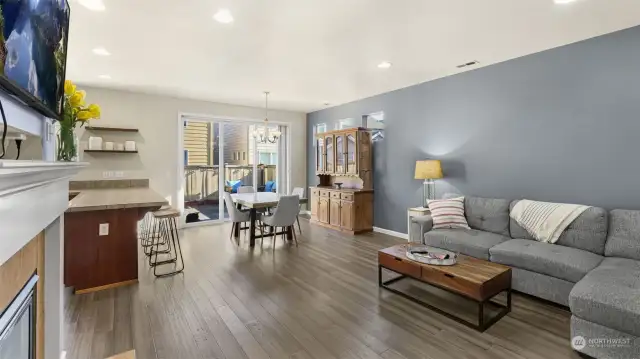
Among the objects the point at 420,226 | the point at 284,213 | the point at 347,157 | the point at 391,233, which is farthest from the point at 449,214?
the point at 347,157

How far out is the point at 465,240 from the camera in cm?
349

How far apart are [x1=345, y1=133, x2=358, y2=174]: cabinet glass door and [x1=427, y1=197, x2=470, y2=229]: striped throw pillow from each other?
2.04 meters

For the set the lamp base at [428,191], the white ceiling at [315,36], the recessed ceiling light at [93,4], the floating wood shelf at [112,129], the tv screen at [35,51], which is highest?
the white ceiling at [315,36]

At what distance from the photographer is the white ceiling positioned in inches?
104

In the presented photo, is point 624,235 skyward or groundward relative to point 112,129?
groundward

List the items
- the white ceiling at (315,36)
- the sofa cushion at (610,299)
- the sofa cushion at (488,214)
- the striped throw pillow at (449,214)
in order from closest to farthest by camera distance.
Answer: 1. the sofa cushion at (610,299)
2. the white ceiling at (315,36)
3. the sofa cushion at (488,214)
4. the striped throw pillow at (449,214)

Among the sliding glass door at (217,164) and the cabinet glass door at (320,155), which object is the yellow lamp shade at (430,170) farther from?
the sliding glass door at (217,164)

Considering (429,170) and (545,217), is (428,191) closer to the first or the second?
(429,170)

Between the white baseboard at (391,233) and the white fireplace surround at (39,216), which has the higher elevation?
the white fireplace surround at (39,216)

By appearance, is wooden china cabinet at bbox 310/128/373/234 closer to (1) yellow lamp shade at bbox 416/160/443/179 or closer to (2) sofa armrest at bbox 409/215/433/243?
(1) yellow lamp shade at bbox 416/160/443/179

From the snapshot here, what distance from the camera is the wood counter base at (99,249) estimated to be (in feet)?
10.3

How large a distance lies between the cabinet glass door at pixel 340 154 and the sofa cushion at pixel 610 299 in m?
4.27

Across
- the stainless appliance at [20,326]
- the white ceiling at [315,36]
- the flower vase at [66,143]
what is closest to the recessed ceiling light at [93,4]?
the white ceiling at [315,36]

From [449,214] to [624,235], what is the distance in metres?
1.62
